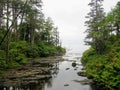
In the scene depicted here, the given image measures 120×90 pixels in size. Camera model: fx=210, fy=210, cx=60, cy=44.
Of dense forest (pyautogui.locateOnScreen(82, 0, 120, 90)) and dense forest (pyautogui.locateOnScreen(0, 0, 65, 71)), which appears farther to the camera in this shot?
dense forest (pyautogui.locateOnScreen(0, 0, 65, 71))

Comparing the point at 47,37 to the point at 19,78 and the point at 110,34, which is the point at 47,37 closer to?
the point at 110,34

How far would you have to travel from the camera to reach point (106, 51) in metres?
33.1

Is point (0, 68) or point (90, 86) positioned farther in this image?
point (0, 68)

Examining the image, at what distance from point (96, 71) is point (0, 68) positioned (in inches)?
493

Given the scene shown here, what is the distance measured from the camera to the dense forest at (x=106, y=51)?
21.2 metres

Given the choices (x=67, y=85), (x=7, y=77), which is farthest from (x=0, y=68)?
(x=67, y=85)

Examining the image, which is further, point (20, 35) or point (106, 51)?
point (20, 35)

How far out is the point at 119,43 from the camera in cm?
2656

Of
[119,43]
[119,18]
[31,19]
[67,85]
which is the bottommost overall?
[67,85]

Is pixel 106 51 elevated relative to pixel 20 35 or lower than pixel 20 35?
lower

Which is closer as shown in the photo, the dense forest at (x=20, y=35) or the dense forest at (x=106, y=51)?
the dense forest at (x=106, y=51)

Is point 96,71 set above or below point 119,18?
below

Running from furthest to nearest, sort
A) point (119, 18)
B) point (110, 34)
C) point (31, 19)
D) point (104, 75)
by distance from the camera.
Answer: point (31, 19)
point (110, 34)
point (119, 18)
point (104, 75)

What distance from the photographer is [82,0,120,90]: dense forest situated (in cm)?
2120
